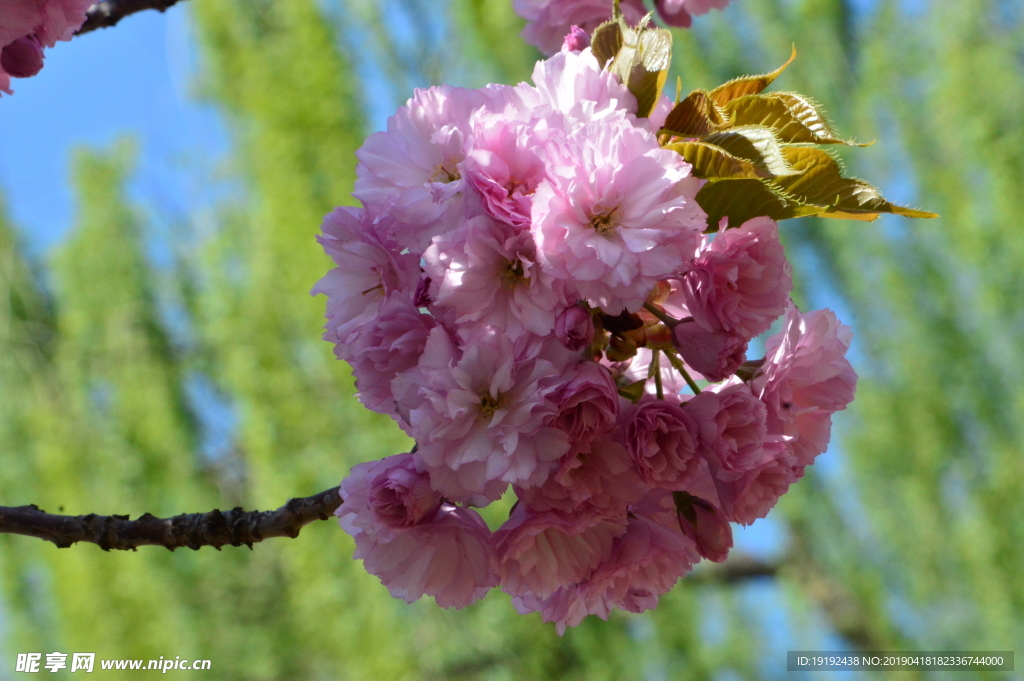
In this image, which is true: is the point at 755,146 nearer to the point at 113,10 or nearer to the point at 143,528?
the point at 143,528

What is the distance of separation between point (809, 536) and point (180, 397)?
294 centimetres

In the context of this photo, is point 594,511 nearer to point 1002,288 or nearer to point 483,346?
point 483,346

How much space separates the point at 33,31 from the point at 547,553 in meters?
0.57

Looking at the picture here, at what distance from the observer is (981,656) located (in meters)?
3.01

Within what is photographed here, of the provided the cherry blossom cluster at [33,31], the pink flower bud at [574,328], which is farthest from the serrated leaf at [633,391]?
the cherry blossom cluster at [33,31]

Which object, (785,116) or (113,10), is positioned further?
(113,10)

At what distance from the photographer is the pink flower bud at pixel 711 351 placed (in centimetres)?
59

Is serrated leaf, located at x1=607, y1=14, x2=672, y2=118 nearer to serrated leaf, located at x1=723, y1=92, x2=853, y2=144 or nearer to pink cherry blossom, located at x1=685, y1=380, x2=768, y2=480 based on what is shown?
serrated leaf, located at x1=723, y1=92, x2=853, y2=144

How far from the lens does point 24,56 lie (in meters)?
0.69

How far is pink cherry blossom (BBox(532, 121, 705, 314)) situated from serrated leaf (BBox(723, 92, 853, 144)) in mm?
121

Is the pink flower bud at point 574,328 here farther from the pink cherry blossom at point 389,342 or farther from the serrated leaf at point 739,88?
the serrated leaf at point 739,88

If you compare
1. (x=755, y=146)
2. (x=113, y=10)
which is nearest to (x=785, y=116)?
(x=755, y=146)

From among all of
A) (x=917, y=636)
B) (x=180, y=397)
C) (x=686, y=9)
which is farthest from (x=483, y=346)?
(x=180, y=397)

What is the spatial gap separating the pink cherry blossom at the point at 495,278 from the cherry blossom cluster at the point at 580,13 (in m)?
0.40
